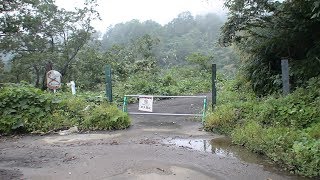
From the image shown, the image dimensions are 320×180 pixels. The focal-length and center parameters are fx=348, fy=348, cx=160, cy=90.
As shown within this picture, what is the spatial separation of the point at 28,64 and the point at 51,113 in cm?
1765

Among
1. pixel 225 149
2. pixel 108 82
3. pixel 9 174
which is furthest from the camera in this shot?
pixel 108 82

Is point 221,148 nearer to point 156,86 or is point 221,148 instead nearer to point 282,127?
point 282,127

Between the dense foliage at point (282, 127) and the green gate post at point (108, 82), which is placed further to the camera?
the green gate post at point (108, 82)

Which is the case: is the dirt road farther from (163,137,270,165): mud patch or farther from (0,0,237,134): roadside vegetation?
(0,0,237,134): roadside vegetation

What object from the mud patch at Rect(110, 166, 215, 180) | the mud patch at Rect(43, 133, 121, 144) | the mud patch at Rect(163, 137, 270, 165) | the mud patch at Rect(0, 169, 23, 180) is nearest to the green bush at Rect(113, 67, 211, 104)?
the mud patch at Rect(43, 133, 121, 144)

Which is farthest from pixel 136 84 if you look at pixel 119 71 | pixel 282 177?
pixel 282 177

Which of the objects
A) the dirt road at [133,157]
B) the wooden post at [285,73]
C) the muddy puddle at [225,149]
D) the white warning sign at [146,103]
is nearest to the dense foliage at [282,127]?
the muddy puddle at [225,149]

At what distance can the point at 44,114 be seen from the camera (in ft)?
31.4

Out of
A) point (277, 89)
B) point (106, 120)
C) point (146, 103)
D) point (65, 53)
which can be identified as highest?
point (65, 53)

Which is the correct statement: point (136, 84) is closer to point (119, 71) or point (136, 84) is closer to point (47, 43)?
point (119, 71)

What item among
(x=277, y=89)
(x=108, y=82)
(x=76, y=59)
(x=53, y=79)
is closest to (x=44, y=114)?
(x=108, y=82)

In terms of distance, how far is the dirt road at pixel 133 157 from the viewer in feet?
18.5

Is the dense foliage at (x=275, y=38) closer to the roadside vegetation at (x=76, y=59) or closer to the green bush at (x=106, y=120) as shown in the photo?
the green bush at (x=106, y=120)

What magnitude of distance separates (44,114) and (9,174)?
3.97 meters
